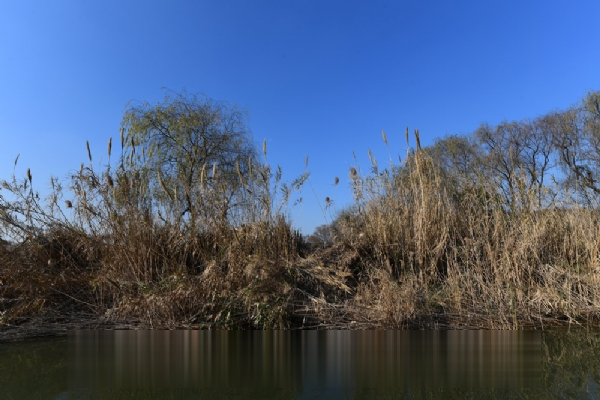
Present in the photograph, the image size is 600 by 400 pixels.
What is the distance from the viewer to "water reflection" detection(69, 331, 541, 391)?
2.36m

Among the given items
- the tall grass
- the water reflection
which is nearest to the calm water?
the water reflection

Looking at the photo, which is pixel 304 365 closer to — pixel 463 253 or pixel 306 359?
pixel 306 359

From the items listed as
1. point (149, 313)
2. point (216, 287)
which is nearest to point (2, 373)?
point (149, 313)

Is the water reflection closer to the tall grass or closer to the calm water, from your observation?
the calm water

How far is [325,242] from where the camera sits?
17.3 ft

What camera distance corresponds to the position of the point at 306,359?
2689 millimetres

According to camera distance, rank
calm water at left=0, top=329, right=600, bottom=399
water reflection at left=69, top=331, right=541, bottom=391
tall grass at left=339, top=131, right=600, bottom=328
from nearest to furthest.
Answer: calm water at left=0, top=329, right=600, bottom=399 < water reflection at left=69, top=331, right=541, bottom=391 < tall grass at left=339, top=131, right=600, bottom=328

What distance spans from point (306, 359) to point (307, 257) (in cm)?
183

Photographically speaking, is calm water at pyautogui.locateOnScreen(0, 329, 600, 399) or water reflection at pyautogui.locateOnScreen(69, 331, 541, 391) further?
water reflection at pyautogui.locateOnScreen(69, 331, 541, 391)

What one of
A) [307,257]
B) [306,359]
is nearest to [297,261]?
[307,257]

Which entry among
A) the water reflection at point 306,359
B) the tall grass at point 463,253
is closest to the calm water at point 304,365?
the water reflection at point 306,359

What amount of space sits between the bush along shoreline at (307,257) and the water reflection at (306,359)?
249 mm

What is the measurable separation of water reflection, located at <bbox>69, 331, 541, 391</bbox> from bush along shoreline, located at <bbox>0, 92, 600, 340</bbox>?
9.8 inches

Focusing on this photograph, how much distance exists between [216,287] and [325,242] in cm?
203
